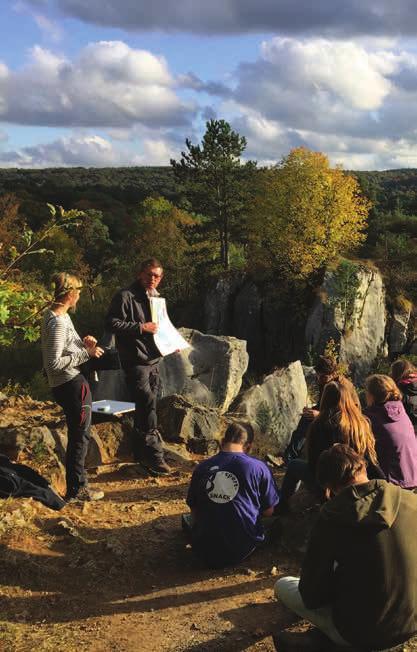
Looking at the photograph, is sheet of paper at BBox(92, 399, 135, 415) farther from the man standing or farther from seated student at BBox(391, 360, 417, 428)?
seated student at BBox(391, 360, 417, 428)

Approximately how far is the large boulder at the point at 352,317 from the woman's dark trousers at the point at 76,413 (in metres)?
26.4

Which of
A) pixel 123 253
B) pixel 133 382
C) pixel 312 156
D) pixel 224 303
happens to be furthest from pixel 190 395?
pixel 123 253

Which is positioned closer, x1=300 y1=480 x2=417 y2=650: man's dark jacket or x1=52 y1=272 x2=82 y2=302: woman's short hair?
x1=300 y1=480 x2=417 y2=650: man's dark jacket

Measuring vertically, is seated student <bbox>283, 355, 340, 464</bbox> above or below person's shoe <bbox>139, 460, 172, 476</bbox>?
above

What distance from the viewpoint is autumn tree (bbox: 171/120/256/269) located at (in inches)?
1652

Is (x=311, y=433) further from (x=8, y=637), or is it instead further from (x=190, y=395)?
(x=190, y=395)

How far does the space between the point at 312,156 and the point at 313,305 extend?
11516mm

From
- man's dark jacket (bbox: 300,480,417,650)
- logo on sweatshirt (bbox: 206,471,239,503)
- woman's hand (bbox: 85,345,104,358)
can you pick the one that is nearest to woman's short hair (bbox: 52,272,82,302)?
woman's hand (bbox: 85,345,104,358)

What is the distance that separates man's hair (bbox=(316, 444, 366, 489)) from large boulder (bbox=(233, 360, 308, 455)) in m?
6.60

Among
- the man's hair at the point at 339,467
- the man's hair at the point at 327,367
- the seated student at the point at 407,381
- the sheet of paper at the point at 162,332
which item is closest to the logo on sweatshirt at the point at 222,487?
the man's hair at the point at 339,467

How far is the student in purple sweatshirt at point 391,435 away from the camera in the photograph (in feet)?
18.0

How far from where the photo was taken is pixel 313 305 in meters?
33.3

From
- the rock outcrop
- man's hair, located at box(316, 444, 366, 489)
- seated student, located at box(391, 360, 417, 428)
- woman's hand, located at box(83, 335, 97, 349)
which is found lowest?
the rock outcrop

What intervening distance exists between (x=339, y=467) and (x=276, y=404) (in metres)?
7.95
